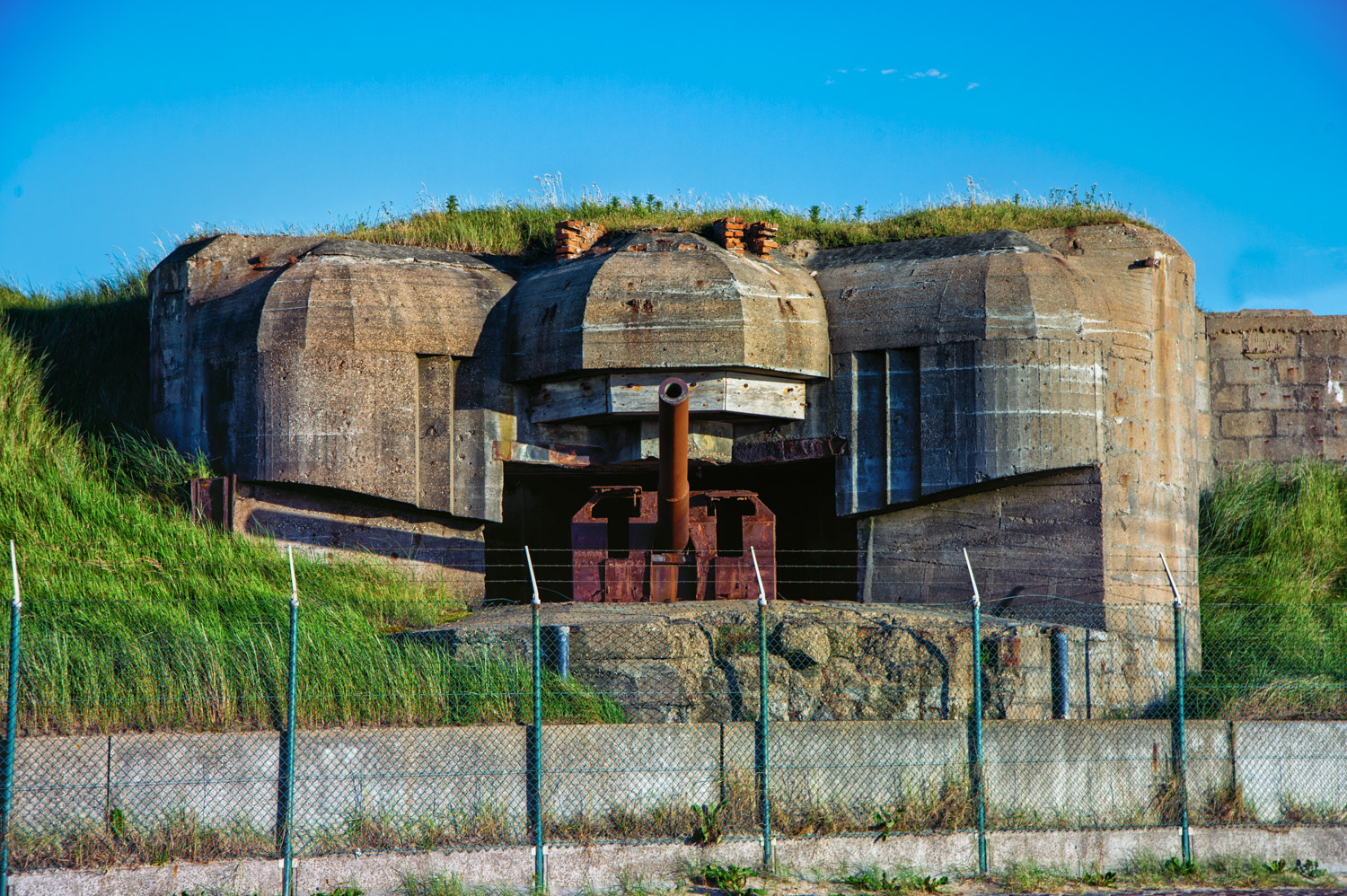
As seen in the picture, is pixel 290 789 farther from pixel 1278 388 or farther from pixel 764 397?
pixel 1278 388

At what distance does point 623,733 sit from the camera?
774 cm

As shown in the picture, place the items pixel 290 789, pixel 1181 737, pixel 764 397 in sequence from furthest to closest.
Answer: pixel 764 397 < pixel 1181 737 < pixel 290 789

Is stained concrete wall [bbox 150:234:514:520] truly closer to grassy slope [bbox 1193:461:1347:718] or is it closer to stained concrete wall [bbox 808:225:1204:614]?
stained concrete wall [bbox 808:225:1204:614]

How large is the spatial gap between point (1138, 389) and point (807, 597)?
3.52 m

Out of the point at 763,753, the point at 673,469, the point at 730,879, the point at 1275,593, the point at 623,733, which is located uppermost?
the point at 673,469

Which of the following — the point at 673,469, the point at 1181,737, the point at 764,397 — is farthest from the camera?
the point at 764,397

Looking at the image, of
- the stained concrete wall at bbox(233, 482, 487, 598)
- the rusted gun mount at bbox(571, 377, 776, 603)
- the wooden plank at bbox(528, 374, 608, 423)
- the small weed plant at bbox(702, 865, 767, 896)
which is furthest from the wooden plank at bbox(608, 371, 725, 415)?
the small weed plant at bbox(702, 865, 767, 896)

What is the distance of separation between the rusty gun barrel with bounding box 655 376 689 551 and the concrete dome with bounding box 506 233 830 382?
105cm

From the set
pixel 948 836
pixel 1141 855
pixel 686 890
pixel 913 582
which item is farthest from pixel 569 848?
pixel 913 582

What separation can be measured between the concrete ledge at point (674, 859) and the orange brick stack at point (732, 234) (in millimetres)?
6095

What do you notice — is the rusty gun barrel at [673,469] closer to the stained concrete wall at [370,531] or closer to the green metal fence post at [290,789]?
the stained concrete wall at [370,531]

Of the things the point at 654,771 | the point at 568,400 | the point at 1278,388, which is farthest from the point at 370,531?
the point at 1278,388

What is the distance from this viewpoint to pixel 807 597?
11.6 metres

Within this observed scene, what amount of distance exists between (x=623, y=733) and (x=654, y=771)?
301 millimetres
